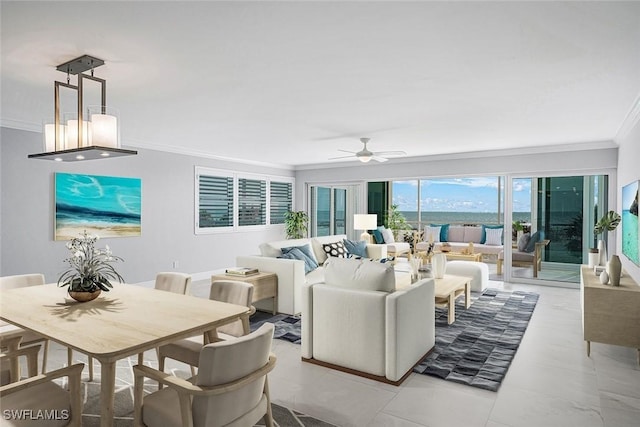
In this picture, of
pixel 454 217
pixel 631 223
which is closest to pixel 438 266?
pixel 631 223

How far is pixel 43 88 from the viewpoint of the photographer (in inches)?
136

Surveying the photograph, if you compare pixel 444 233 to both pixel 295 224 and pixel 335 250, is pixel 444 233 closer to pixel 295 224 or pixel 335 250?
pixel 295 224

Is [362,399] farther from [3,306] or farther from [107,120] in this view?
[107,120]

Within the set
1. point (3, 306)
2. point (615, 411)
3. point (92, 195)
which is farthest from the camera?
point (92, 195)

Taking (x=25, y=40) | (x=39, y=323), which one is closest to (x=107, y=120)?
(x=25, y=40)

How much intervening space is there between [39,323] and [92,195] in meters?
3.89

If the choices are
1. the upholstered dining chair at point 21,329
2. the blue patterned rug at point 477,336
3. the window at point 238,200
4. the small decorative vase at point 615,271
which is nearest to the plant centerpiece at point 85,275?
the upholstered dining chair at point 21,329

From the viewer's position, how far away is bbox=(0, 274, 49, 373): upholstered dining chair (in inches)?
101

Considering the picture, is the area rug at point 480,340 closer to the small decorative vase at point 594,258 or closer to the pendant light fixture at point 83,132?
the small decorative vase at point 594,258

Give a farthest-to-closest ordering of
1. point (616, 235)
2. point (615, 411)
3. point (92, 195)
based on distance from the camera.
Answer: point (616, 235), point (92, 195), point (615, 411)

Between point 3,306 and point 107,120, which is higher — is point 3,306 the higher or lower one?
the lower one

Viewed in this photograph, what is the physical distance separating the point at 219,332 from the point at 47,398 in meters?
1.20

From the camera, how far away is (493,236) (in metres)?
9.37

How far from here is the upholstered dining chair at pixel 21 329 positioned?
2555 mm
